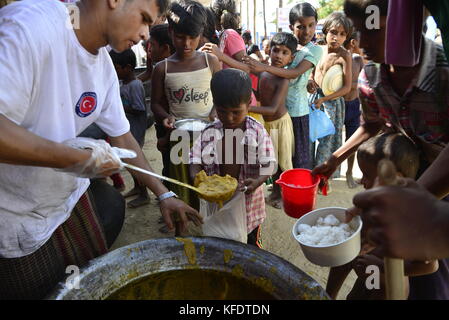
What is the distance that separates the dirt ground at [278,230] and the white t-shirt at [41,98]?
161cm

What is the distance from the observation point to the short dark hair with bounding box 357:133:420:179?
4.45 ft

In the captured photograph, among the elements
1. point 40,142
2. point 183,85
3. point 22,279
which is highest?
point 40,142

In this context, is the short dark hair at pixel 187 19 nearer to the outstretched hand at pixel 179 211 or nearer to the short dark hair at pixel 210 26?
the short dark hair at pixel 210 26

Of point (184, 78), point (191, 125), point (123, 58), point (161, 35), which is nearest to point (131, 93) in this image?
point (123, 58)

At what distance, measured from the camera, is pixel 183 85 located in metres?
2.66

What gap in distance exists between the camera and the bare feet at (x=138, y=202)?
3.38m

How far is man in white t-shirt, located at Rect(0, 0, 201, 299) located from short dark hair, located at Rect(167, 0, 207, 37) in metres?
1.25

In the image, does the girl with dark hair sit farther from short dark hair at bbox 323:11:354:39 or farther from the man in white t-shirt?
short dark hair at bbox 323:11:354:39

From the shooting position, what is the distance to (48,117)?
1.20 metres

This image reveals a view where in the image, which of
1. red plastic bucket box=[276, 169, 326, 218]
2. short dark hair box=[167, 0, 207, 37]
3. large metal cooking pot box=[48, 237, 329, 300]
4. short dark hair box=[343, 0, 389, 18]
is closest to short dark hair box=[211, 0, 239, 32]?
short dark hair box=[167, 0, 207, 37]

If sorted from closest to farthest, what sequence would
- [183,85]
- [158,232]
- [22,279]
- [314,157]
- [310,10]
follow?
[22,279] < [183,85] < [158,232] < [310,10] < [314,157]
